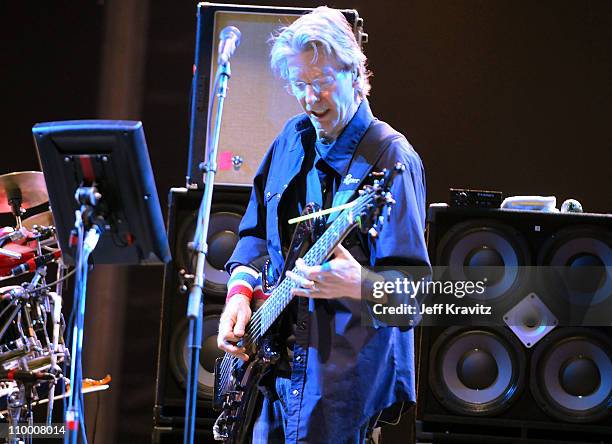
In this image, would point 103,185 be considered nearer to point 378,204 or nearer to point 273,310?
point 273,310

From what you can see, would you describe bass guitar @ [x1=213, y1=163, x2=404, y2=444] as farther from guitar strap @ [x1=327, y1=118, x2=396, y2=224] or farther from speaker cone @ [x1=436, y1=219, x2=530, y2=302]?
speaker cone @ [x1=436, y1=219, x2=530, y2=302]

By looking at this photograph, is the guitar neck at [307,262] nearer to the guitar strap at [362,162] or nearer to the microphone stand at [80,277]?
the guitar strap at [362,162]

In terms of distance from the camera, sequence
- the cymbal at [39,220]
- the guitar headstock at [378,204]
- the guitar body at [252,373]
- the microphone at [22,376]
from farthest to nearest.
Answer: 1. the cymbal at [39,220]
2. the microphone at [22,376]
3. the guitar body at [252,373]
4. the guitar headstock at [378,204]

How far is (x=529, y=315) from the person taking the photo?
3523 millimetres

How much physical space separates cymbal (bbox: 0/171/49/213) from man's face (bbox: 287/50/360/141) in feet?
5.88

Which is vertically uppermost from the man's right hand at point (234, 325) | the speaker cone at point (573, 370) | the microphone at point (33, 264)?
the microphone at point (33, 264)

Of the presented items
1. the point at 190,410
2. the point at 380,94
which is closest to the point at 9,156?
the point at 380,94

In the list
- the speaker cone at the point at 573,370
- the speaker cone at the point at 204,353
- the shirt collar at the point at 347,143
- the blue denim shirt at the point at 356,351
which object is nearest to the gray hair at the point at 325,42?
the shirt collar at the point at 347,143

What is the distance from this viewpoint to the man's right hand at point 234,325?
253 cm

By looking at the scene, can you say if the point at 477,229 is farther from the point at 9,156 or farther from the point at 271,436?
the point at 9,156

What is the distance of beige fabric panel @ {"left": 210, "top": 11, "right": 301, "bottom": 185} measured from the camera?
3.57 m

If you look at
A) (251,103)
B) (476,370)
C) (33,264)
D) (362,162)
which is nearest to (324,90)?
(362,162)

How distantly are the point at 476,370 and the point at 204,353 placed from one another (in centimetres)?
112

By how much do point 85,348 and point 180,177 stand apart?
110 centimetres
